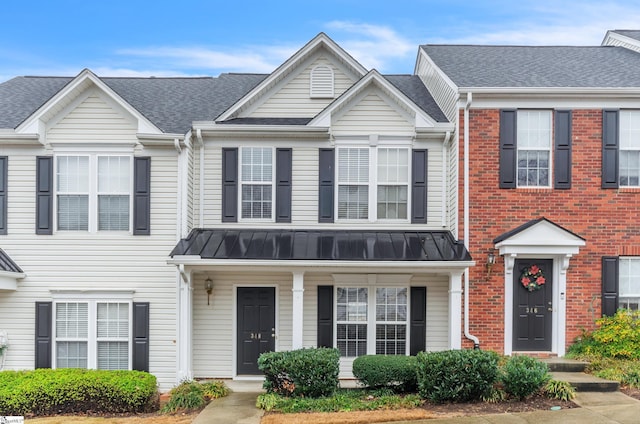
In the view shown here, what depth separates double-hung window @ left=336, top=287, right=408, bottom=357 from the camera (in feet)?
39.7

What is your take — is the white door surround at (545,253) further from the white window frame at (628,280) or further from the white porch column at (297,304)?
the white porch column at (297,304)

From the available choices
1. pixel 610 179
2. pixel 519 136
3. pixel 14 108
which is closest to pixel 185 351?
→ pixel 14 108

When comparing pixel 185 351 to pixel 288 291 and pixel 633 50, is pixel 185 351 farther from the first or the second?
pixel 633 50

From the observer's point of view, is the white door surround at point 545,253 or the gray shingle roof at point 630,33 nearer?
the white door surround at point 545,253

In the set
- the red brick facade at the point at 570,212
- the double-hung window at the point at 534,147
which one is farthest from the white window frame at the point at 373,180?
the double-hung window at the point at 534,147

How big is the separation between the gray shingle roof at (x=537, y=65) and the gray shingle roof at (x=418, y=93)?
85cm

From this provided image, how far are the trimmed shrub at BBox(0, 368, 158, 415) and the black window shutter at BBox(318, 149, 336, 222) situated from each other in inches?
195

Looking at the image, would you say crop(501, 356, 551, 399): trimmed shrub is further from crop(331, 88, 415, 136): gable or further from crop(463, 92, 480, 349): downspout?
crop(331, 88, 415, 136): gable

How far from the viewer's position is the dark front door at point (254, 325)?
39.9 ft

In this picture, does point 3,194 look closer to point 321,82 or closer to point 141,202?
point 141,202

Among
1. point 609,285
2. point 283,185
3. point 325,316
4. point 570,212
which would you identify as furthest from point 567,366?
point 283,185

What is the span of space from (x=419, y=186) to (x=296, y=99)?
11.2 ft

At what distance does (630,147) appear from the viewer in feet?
39.1

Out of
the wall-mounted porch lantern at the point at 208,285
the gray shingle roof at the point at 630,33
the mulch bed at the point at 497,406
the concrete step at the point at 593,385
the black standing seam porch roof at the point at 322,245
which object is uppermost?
the gray shingle roof at the point at 630,33
